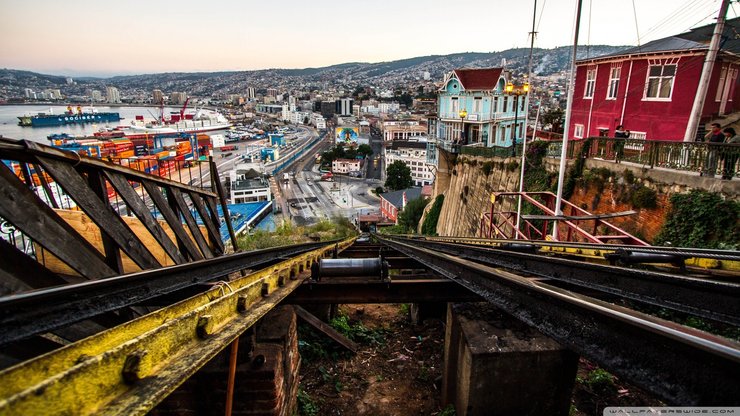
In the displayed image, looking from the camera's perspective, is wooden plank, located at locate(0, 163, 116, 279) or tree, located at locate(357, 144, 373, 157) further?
tree, located at locate(357, 144, 373, 157)

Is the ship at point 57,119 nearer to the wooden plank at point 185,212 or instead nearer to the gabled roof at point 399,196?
the gabled roof at point 399,196

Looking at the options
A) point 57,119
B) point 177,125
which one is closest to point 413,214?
point 177,125

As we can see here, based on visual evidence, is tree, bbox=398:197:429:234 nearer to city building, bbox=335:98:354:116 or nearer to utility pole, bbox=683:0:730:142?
utility pole, bbox=683:0:730:142

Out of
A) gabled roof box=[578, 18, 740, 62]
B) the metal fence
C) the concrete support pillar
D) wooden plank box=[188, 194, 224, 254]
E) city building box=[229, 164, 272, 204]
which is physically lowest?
city building box=[229, 164, 272, 204]

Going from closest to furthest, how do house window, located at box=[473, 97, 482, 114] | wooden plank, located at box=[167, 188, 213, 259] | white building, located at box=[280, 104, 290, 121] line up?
wooden plank, located at box=[167, 188, 213, 259] < house window, located at box=[473, 97, 482, 114] < white building, located at box=[280, 104, 290, 121]

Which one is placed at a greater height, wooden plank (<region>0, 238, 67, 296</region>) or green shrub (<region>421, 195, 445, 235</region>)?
wooden plank (<region>0, 238, 67, 296</region>)

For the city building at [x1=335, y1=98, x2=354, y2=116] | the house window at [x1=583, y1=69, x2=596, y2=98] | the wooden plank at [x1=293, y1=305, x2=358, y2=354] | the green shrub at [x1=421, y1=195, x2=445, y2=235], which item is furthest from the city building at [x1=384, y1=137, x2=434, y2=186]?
the city building at [x1=335, y1=98, x2=354, y2=116]
